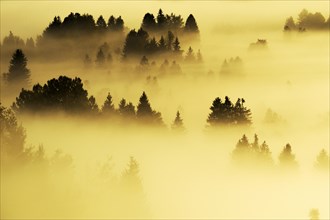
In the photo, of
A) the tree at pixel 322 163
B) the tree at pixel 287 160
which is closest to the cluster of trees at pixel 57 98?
the tree at pixel 287 160

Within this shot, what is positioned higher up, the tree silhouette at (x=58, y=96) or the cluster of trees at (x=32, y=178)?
the tree silhouette at (x=58, y=96)

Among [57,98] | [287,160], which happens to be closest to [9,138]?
[287,160]

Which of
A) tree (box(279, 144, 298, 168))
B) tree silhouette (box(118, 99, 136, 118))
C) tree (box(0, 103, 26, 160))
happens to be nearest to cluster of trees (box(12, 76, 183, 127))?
tree silhouette (box(118, 99, 136, 118))

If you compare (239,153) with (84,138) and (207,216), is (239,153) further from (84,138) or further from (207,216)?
(207,216)

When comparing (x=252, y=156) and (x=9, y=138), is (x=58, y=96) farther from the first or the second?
(x=9, y=138)

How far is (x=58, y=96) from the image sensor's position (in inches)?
5709

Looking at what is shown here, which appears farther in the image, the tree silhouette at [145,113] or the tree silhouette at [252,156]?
the tree silhouette at [145,113]

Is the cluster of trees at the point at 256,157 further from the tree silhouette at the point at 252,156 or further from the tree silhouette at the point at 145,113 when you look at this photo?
the tree silhouette at the point at 145,113

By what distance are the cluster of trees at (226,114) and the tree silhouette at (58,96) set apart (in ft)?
68.8

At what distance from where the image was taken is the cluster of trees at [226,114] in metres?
148

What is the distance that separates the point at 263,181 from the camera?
12169 cm

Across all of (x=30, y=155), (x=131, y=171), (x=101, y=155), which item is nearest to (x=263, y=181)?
(x=101, y=155)

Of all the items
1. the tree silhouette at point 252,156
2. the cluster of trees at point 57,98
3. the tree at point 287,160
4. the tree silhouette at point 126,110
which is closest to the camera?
the tree silhouette at point 252,156

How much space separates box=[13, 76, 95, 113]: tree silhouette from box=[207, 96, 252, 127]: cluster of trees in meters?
21.0
